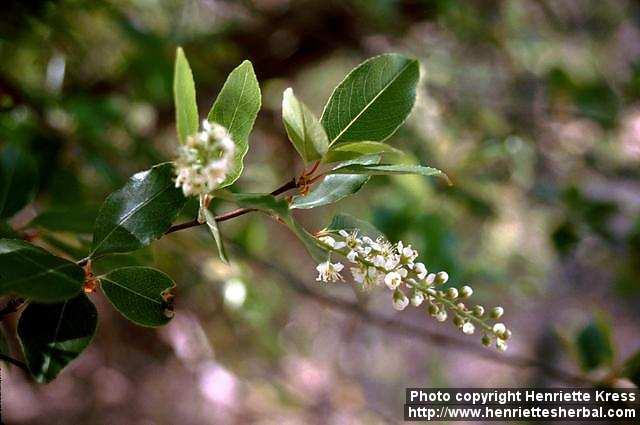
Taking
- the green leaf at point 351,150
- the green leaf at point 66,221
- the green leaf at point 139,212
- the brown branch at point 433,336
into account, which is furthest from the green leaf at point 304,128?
the brown branch at point 433,336

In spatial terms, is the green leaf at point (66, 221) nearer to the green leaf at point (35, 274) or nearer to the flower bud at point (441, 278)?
the green leaf at point (35, 274)

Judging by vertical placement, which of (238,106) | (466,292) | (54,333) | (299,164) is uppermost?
(299,164)

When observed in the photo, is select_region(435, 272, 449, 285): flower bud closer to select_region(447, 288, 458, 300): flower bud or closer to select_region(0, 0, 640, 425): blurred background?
select_region(447, 288, 458, 300): flower bud

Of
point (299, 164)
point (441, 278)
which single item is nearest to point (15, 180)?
point (441, 278)

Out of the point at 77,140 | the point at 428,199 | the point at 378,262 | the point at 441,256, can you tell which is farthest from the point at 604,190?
the point at 378,262

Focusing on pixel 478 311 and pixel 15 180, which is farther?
pixel 15 180

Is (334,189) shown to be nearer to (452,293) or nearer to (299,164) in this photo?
(452,293)
